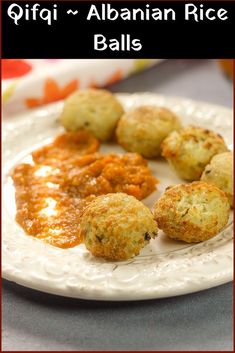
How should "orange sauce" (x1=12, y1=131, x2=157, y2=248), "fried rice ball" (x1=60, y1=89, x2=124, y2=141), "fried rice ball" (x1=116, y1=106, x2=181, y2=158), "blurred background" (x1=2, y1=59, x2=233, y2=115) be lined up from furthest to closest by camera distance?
"blurred background" (x1=2, y1=59, x2=233, y2=115)
"fried rice ball" (x1=60, y1=89, x2=124, y2=141)
"fried rice ball" (x1=116, y1=106, x2=181, y2=158)
"orange sauce" (x1=12, y1=131, x2=157, y2=248)

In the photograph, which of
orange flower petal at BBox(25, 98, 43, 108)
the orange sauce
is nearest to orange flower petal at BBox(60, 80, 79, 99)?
orange flower petal at BBox(25, 98, 43, 108)

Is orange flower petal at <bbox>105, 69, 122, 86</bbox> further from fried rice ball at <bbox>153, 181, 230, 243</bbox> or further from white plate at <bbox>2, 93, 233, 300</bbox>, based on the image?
fried rice ball at <bbox>153, 181, 230, 243</bbox>

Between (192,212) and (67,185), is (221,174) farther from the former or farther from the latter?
(67,185)

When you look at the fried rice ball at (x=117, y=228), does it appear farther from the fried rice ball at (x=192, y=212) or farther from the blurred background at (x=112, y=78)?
the blurred background at (x=112, y=78)

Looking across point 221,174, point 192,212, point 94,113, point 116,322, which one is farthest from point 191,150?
point 116,322

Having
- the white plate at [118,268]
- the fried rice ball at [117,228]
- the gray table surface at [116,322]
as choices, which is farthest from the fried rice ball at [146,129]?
the gray table surface at [116,322]

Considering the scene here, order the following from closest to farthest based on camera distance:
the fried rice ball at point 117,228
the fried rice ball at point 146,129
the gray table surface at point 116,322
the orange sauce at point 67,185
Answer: the gray table surface at point 116,322 → the fried rice ball at point 117,228 → the orange sauce at point 67,185 → the fried rice ball at point 146,129
